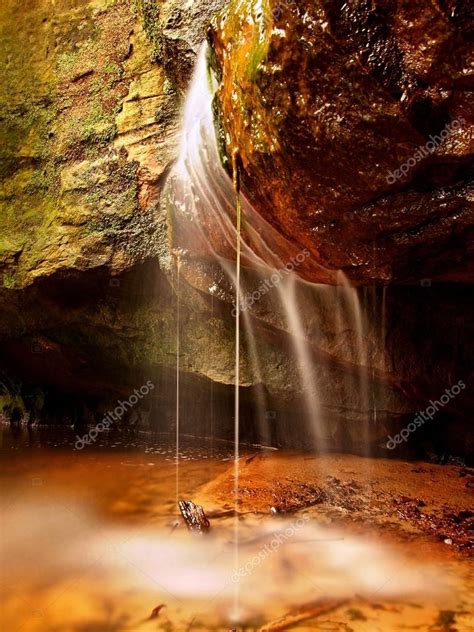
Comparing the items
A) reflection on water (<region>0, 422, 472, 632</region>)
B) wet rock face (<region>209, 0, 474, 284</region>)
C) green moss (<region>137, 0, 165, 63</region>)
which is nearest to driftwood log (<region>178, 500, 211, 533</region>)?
reflection on water (<region>0, 422, 472, 632</region>)

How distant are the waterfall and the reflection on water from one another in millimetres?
1348

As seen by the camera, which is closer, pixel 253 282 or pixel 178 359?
pixel 253 282

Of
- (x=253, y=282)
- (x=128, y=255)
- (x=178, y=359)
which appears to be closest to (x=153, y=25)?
(x=128, y=255)

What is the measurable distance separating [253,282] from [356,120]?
322cm

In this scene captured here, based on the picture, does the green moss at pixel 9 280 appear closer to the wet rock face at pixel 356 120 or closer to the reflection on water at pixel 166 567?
the reflection on water at pixel 166 567

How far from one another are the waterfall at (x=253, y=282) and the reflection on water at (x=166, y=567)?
4.42ft

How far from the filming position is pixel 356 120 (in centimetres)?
288

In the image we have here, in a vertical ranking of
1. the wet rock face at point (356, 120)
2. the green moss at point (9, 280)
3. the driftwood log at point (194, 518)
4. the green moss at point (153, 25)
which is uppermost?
the green moss at point (153, 25)

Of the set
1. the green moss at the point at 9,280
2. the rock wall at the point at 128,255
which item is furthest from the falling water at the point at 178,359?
the green moss at the point at 9,280

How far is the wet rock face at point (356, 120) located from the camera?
2.59m

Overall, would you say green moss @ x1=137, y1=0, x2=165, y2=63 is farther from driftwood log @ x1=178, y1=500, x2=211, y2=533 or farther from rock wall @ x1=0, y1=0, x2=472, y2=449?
driftwood log @ x1=178, y1=500, x2=211, y2=533

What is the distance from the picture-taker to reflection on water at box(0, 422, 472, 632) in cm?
294

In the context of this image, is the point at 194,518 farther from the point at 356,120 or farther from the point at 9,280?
the point at 9,280

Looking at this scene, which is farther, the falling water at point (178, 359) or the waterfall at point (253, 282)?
the falling water at point (178, 359)
